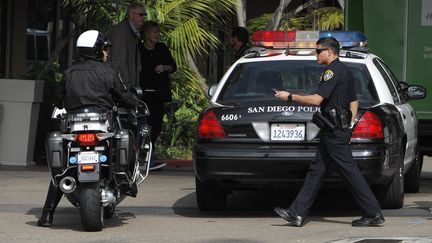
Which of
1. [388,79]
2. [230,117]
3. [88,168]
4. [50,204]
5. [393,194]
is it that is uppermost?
[388,79]

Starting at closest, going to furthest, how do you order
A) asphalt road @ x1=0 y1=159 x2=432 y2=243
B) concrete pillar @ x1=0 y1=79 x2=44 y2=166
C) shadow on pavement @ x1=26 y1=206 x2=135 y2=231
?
1. asphalt road @ x1=0 y1=159 x2=432 y2=243
2. shadow on pavement @ x1=26 y1=206 x2=135 y2=231
3. concrete pillar @ x1=0 y1=79 x2=44 y2=166

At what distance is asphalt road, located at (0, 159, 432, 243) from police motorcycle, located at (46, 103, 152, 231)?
0.29 m

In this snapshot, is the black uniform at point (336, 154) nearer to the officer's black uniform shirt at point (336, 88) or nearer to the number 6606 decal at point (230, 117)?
the officer's black uniform shirt at point (336, 88)

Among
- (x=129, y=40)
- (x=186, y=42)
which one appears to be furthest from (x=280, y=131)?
(x=186, y=42)

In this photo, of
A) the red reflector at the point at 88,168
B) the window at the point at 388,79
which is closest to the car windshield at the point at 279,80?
the window at the point at 388,79

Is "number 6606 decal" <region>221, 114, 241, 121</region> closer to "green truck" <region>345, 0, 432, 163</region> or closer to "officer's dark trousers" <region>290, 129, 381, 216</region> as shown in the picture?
"officer's dark trousers" <region>290, 129, 381, 216</region>

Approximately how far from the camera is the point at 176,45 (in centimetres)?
1659

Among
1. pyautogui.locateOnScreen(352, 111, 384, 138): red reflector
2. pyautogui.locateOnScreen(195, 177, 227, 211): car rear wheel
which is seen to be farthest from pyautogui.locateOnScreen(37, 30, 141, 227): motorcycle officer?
pyautogui.locateOnScreen(352, 111, 384, 138): red reflector

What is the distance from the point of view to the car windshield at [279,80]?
1029cm

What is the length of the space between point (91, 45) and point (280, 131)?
182cm

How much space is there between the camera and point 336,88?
935 centimetres

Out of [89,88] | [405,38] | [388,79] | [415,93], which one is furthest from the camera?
[405,38]

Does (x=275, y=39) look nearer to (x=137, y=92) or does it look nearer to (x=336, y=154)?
(x=137, y=92)

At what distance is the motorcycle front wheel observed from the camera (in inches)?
353
